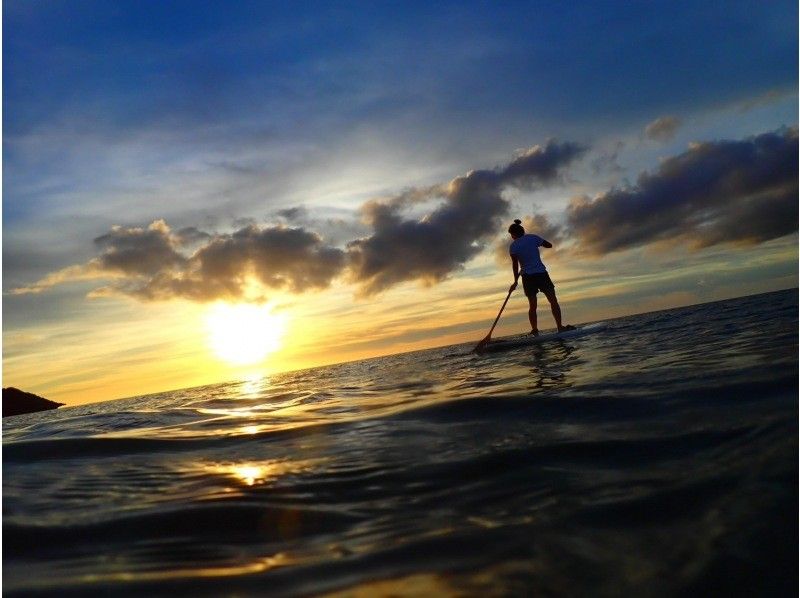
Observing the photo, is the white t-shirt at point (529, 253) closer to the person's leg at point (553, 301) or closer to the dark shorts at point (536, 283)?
the dark shorts at point (536, 283)

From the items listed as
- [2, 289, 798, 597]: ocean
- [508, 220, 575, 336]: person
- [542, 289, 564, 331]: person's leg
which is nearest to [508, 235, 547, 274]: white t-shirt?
[508, 220, 575, 336]: person

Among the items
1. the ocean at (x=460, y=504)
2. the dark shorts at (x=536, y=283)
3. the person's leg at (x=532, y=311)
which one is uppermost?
the dark shorts at (x=536, y=283)

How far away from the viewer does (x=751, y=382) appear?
3.76 meters

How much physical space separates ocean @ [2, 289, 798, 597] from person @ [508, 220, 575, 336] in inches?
378

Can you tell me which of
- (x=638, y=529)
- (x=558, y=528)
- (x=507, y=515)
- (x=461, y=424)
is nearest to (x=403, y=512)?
(x=507, y=515)

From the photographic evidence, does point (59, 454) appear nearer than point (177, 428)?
Yes

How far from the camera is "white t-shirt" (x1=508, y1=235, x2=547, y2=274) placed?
1421cm

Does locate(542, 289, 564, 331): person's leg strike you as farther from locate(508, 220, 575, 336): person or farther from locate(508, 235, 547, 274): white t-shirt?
locate(508, 235, 547, 274): white t-shirt

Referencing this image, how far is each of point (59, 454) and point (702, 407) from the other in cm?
528

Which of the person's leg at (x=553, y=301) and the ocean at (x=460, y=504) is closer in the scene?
the ocean at (x=460, y=504)

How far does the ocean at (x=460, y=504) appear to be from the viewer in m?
1.62

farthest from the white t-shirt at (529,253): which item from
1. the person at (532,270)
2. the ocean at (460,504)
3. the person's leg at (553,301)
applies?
the ocean at (460,504)

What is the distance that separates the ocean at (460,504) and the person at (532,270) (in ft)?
31.5

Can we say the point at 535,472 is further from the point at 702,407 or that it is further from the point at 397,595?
the point at 702,407
